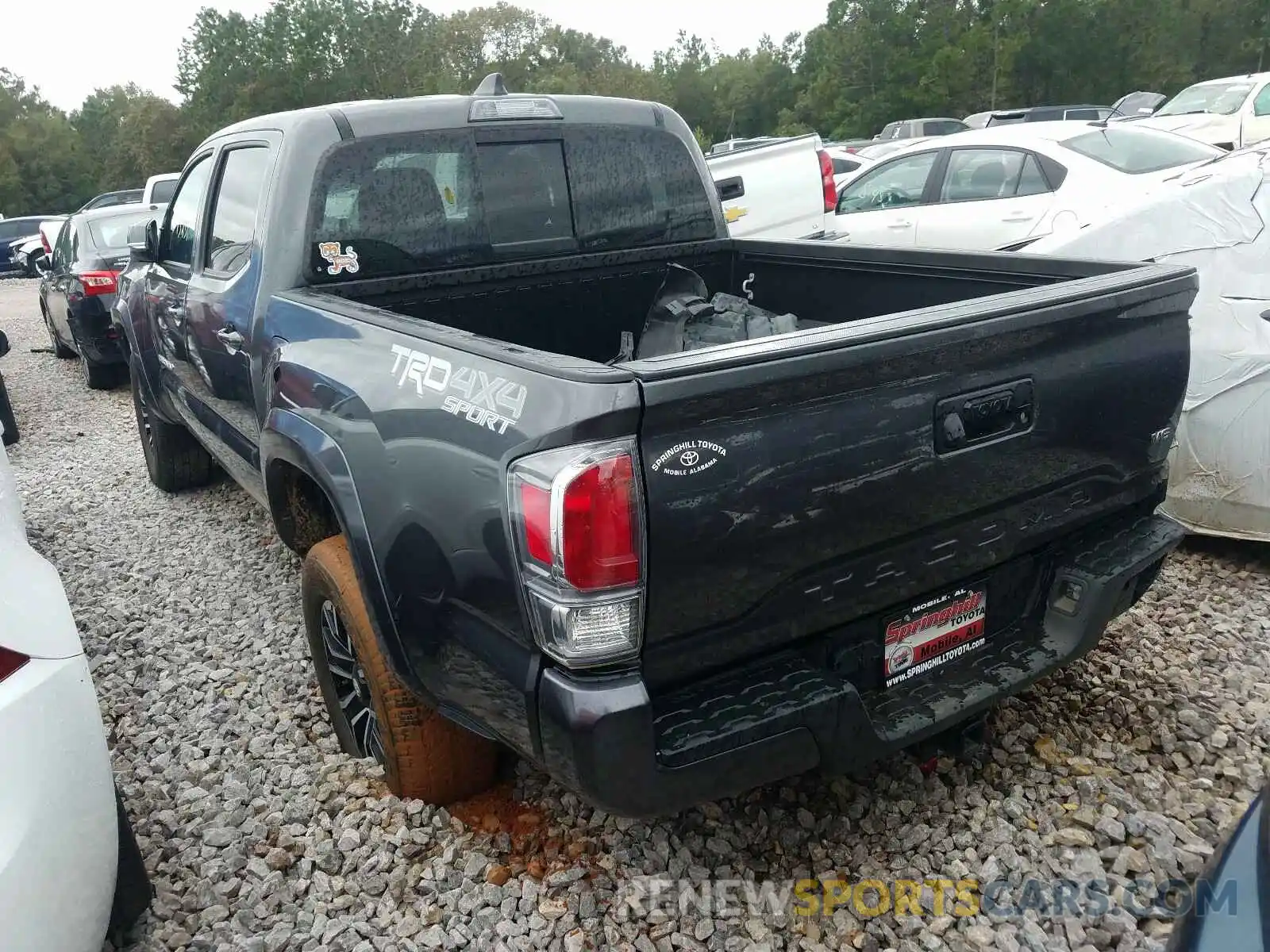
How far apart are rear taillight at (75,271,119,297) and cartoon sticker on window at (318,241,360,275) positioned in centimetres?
686

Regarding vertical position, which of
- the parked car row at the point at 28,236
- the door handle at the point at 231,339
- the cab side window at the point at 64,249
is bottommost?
the parked car row at the point at 28,236

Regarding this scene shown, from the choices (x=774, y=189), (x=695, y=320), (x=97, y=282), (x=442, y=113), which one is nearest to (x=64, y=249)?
(x=97, y=282)

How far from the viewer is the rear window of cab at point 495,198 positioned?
3.14 m

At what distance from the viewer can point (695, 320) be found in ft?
11.4

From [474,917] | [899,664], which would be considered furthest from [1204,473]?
[474,917]

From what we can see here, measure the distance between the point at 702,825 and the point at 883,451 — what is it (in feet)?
4.18

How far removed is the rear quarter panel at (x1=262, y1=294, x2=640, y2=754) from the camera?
Answer: 182 cm

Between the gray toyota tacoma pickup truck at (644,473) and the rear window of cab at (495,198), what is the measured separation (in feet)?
0.04

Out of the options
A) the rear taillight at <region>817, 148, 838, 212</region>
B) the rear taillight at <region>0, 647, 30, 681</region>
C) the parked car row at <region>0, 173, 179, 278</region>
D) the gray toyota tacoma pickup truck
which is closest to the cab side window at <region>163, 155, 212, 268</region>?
the gray toyota tacoma pickup truck

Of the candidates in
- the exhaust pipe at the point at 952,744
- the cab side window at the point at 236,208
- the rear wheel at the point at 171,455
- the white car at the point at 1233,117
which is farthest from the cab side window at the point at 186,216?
the white car at the point at 1233,117

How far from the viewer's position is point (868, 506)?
199 cm

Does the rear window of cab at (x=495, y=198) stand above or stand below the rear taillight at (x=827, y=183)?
above

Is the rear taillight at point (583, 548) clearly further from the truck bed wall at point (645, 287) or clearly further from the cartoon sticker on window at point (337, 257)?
the cartoon sticker on window at point (337, 257)

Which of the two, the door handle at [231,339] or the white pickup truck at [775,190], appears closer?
the door handle at [231,339]
